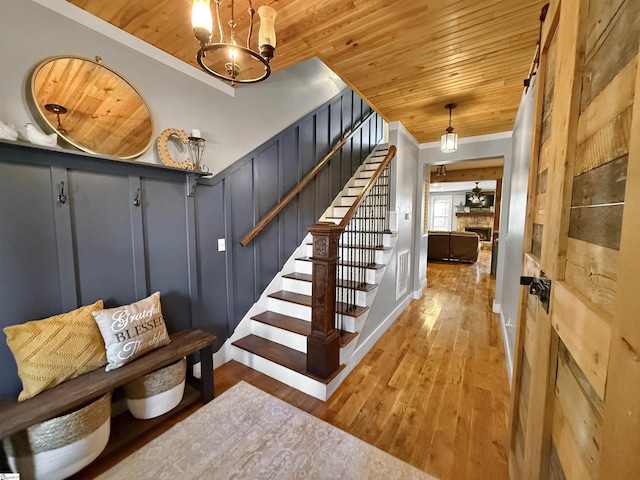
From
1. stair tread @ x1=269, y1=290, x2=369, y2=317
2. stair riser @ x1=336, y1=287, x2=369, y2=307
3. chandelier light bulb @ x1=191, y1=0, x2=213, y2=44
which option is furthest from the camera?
stair riser @ x1=336, y1=287, x2=369, y2=307

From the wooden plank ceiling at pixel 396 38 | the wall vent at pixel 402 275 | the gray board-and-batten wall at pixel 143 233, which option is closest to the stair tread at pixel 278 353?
the gray board-and-batten wall at pixel 143 233

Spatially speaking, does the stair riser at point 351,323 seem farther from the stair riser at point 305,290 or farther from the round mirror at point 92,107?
the round mirror at point 92,107

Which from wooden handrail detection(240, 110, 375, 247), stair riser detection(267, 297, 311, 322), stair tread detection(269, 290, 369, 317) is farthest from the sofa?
stair riser detection(267, 297, 311, 322)

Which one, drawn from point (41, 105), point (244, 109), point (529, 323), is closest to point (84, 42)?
point (41, 105)

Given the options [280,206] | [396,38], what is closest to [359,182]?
[280,206]

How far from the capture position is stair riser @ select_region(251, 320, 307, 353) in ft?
7.29

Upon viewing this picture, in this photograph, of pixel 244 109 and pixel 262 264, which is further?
pixel 262 264

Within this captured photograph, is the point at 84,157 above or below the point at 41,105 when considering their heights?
below

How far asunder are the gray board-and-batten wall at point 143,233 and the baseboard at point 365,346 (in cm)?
108

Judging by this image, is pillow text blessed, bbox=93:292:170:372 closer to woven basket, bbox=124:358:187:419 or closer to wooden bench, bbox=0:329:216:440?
wooden bench, bbox=0:329:216:440

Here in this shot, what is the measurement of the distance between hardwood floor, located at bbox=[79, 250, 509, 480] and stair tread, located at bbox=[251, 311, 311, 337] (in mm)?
429

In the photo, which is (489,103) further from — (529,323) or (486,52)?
(529,323)

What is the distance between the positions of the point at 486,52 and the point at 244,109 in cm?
198

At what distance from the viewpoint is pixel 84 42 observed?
147 cm
